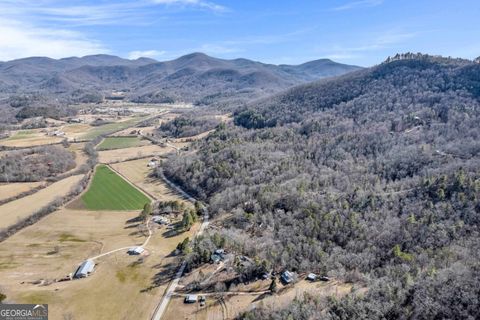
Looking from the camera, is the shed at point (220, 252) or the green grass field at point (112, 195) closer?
the shed at point (220, 252)

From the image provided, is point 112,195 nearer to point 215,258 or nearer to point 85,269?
point 85,269

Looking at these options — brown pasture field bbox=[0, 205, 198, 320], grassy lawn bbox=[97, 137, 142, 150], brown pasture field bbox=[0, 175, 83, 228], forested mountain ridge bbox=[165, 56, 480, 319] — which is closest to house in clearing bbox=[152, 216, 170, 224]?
brown pasture field bbox=[0, 205, 198, 320]

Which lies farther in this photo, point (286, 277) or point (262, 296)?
point (286, 277)

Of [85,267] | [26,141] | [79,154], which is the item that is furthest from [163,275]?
[26,141]

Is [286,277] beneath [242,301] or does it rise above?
above

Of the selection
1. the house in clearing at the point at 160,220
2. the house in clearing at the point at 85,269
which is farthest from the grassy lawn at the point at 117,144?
the house in clearing at the point at 85,269

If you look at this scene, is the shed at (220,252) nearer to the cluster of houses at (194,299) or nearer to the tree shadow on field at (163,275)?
the tree shadow on field at (163,275)
